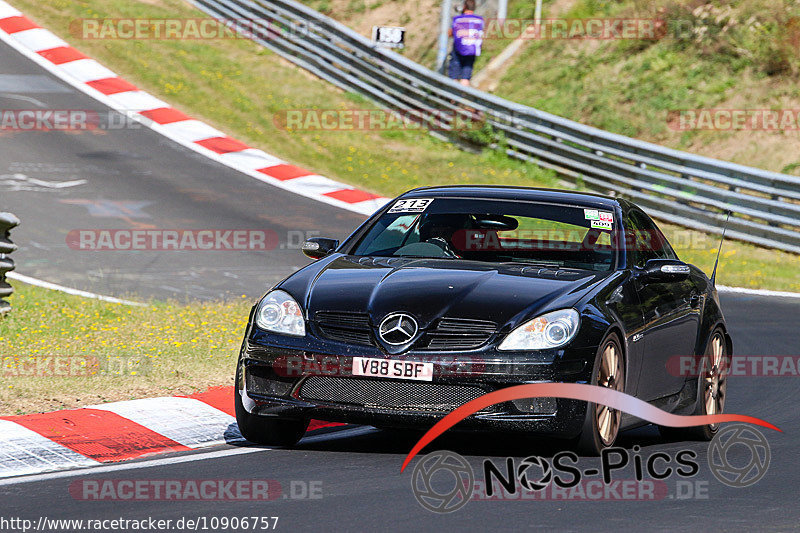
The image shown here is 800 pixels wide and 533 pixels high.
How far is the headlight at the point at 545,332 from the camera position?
6672 mm

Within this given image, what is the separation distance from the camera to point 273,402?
6.93 m

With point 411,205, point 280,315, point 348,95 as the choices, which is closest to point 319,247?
point 411,205

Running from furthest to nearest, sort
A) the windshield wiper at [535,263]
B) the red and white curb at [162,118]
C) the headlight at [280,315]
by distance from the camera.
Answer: the red and white curb at [162,118] → the windshield wiper at [535,263] → the headlight at [280,315]

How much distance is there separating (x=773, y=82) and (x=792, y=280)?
7.03 meters

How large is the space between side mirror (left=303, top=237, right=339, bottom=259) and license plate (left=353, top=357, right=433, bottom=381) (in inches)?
62.1

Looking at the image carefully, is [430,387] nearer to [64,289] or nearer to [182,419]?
[182,419]

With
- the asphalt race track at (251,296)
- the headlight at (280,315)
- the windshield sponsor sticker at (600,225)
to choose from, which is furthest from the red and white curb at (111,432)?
the windshield sponsor sticker at (600,225)

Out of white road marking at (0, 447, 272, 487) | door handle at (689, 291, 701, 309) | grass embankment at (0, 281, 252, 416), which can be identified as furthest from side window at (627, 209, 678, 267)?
grass embankment at (0, 281, 252, 416)

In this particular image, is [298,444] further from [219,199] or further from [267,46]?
[267,46]

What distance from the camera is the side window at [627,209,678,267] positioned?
8.20 meters

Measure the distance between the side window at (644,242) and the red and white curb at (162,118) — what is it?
10.5 m

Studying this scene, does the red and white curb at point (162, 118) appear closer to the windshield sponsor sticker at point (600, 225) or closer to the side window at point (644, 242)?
the side window at point (644, 242)

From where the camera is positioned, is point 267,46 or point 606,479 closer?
point 606,479

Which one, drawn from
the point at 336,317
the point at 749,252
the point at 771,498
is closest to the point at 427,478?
the point at 336,317
